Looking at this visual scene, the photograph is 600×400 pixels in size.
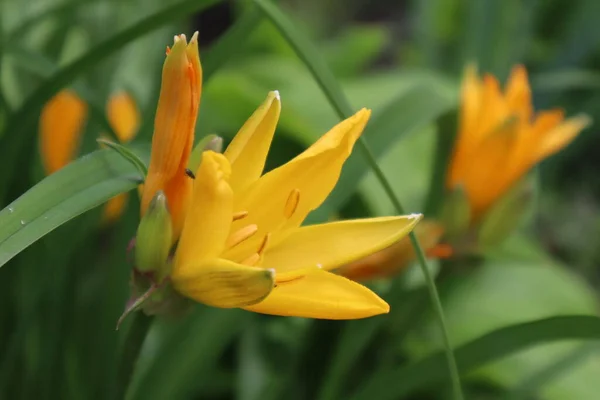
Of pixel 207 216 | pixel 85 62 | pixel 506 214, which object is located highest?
pixel 85 62

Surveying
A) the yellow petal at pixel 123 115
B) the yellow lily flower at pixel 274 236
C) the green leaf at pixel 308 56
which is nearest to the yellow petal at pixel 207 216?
the yellow lily flower at pixel 274 236

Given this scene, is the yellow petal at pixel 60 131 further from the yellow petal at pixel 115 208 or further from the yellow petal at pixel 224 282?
the yellow petal at pixel 224 282

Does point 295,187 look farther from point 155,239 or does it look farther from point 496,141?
point 496,141

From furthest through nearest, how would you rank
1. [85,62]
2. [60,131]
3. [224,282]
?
1. [60,131]
2. [85,62]
3. [224,282]

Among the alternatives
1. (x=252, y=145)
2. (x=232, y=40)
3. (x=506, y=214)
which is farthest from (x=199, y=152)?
(x=506, y=214)

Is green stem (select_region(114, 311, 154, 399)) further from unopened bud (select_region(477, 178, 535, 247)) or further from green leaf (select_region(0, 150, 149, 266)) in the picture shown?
unopened bud (select_region(477, 178, 535, 247))
